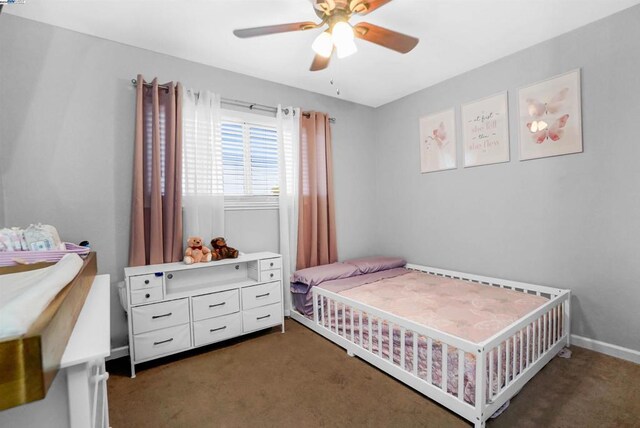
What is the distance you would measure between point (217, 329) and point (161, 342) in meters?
0.42

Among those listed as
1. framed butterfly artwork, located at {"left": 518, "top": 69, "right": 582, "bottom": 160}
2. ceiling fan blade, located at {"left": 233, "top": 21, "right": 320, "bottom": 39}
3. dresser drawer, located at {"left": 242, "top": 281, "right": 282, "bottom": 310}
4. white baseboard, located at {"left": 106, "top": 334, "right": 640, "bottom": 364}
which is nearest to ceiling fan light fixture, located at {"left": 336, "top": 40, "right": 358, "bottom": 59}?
ceiling fan blade, located at {"left": 233, "top": 21, "right": 320, "bottom": 39}

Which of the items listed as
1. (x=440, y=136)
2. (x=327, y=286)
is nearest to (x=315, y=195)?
(x=327, y=286)

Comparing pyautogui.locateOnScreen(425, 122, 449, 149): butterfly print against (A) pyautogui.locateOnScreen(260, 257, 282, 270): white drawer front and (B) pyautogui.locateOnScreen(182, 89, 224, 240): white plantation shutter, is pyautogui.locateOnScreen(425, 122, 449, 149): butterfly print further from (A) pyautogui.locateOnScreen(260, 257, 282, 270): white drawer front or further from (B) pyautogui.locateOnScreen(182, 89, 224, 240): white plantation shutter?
(B) pyautogui.locateOnScreen(182, 89, 224, 240): white plantation shutter

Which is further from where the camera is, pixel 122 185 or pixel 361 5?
pixel 122 185

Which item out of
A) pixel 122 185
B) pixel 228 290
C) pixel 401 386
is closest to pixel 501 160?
pixel 401 386

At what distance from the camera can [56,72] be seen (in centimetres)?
223

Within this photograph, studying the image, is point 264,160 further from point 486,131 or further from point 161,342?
point 486,131

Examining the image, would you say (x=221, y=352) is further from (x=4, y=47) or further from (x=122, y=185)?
(x=4, y=47)

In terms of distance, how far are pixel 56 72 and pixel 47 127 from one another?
0.42 m

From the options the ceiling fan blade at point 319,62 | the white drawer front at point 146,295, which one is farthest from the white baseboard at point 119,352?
the ceiling fan blade at point 319,62

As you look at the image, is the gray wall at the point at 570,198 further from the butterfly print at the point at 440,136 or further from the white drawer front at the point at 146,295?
the white drawer front at the point at 146,295

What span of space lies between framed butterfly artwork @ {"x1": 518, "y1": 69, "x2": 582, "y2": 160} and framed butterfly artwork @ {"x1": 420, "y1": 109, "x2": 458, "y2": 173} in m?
0.65

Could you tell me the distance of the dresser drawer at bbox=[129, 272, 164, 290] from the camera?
218cm

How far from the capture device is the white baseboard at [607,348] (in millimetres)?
2180
